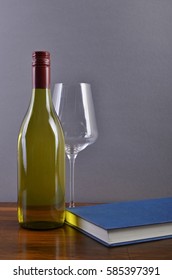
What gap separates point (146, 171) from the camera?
4.38 ft

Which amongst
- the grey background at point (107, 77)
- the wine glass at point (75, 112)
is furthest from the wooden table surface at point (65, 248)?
the grey background at point (107, 77)

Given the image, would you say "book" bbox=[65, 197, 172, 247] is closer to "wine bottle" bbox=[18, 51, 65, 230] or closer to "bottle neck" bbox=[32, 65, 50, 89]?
"wine bottle" bbox=[18, 51, 65, 230]

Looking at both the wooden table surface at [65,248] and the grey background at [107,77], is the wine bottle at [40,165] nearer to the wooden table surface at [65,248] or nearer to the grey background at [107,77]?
the wooden table surface at [65,248]

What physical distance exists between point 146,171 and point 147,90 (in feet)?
0.87

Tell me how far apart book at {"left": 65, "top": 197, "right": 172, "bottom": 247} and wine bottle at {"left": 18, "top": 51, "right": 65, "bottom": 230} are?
5 centimetres

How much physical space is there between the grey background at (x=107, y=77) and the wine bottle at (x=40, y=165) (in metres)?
0.52

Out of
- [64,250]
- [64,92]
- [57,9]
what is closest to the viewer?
[64,250]

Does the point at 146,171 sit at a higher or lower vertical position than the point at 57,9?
lower

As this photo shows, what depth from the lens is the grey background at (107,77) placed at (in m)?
1.29

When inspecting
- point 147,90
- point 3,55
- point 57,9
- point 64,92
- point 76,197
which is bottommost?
point 76,197

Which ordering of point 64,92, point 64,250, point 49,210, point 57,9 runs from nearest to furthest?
point 64,250
point 49,210
point 64,92
point 57,9

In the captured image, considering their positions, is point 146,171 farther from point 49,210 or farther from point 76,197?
point 49,210

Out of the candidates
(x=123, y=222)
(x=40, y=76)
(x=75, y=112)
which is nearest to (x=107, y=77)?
(x=75, y=112)

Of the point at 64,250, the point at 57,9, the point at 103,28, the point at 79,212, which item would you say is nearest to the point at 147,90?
the point at 103,28
